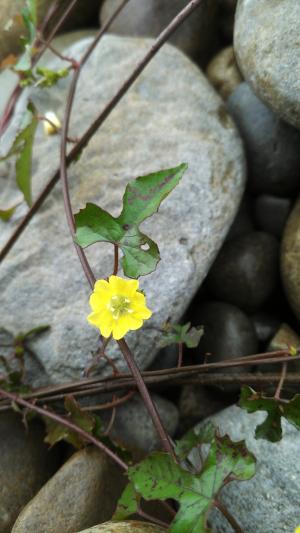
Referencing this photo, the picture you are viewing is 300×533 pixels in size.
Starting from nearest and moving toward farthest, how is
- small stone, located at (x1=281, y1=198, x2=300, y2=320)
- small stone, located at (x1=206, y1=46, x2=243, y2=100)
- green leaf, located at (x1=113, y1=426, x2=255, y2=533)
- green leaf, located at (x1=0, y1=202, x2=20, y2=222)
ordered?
green leaf, located at (x1=113, y1=426, x2=255, y2=533) < small stone, located at (x1=281, y1=198, x2=300, y2=320) < green leaf, located at (x1=0, y1=202, x2=20, y2=222) < small stone, located at (x1=206, y1=46, x2=243, y2=100)

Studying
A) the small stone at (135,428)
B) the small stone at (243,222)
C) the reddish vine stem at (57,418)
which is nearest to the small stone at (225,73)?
the small stone at (243,222)

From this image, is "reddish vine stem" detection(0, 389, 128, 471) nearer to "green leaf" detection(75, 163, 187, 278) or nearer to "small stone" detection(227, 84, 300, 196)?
"green leaf" detection(75, 163, 187, 278)

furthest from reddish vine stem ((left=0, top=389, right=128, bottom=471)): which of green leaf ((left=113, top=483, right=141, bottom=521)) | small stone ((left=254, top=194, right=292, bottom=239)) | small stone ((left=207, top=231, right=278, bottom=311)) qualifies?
small stone ((left=254, top=194, right=292, bottom=239))

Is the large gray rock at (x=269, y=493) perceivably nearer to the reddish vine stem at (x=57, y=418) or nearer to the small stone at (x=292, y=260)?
the reddish vine stem at (x=57, y=418)

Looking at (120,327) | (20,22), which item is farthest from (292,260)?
(20,22)

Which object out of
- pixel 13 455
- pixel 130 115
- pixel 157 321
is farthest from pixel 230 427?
pixel 130 115
